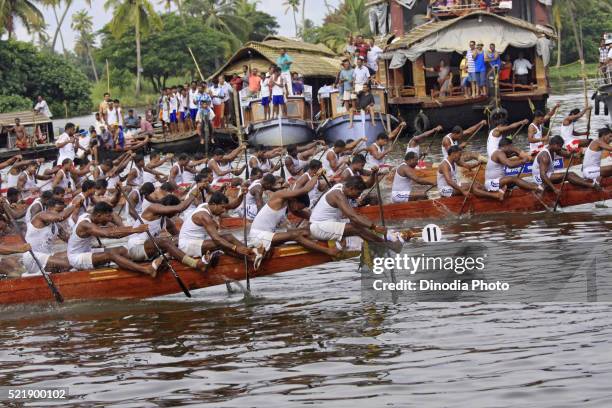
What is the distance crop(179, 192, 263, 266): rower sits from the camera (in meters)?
14.5

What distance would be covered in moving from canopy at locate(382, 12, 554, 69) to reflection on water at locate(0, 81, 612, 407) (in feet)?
73.6

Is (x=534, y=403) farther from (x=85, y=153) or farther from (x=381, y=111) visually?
(x=381, y=111)

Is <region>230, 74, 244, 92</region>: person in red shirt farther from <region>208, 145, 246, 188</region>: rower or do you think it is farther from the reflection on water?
the reflection on water

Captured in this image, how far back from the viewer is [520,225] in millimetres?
18922

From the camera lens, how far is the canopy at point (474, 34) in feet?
119

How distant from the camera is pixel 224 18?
80438 millimetres

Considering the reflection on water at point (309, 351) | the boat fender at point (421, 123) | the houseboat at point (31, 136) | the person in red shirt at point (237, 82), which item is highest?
the person in red shirt at point (237, 82)

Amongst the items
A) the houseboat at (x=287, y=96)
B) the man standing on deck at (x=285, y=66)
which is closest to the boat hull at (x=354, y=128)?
the houseboat at (x=287, y=96)

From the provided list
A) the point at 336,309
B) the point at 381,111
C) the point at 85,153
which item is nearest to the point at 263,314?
the point at 336,309

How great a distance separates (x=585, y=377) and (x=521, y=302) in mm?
3187

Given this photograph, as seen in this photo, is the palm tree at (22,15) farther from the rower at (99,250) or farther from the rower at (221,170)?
the rower at (99,250)

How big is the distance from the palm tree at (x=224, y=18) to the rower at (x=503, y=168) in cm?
5855

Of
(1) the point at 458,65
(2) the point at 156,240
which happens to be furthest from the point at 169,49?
(2) the point at 156,240

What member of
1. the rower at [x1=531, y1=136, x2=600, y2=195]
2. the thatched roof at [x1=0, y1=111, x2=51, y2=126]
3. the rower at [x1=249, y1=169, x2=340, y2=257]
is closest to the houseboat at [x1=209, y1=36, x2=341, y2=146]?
the thatched roof at [x1=0, y1=111, x2=51, y2=126]
